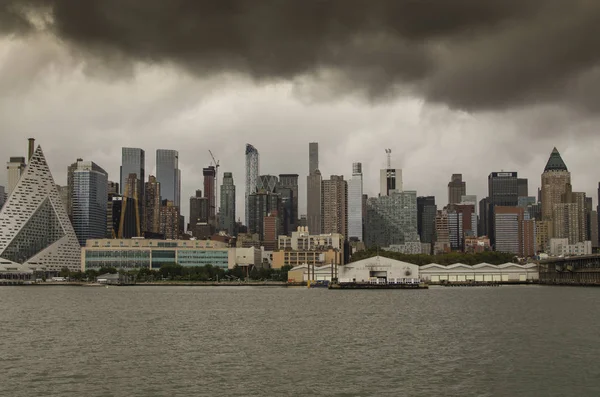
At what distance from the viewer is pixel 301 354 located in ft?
182

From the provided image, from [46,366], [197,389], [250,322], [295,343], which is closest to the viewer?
[197,389]

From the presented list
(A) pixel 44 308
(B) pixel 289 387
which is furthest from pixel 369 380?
(A) pixel 44 308

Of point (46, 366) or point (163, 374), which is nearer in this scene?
point (163, 374)

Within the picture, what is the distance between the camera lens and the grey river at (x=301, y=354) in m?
43.3

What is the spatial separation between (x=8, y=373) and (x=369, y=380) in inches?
820

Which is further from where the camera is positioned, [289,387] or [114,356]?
[114,356]

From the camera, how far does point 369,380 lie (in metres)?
45.3

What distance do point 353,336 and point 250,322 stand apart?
1708 cm

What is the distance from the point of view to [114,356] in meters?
54.4

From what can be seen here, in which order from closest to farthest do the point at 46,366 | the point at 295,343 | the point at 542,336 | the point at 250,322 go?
the point at 46,366
the point at 295,343
the point at 542,336
the point at 250,322

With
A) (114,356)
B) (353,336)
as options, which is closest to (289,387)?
(114,356)

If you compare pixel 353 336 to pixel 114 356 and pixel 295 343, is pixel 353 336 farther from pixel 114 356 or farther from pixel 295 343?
pixel 114 356

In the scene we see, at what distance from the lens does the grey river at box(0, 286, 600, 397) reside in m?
43.3

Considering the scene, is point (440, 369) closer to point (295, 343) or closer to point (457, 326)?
point (295, 343)
